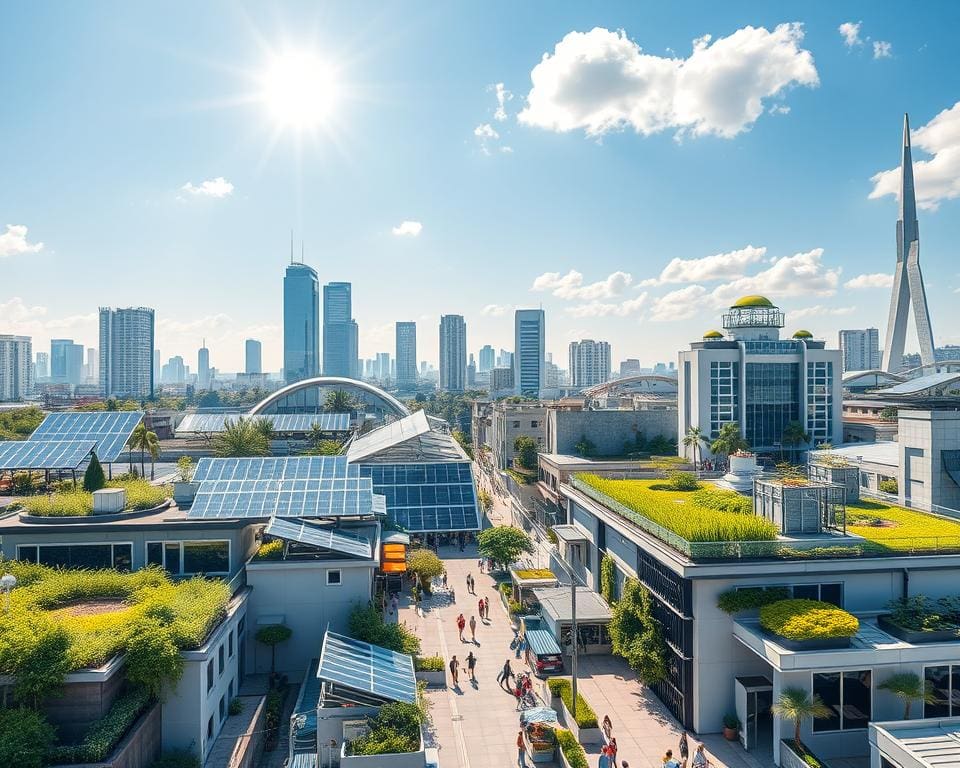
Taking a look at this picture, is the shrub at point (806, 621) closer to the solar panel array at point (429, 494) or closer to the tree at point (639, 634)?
the tree at point (639, 634)

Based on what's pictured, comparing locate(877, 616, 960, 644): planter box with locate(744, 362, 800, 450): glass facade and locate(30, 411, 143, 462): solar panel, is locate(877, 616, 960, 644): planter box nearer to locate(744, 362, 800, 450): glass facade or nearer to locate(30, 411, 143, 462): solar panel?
locate(30, 411, 143, 462): solar panel

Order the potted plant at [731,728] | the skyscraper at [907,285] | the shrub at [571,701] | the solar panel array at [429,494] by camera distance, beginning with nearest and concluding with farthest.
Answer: the potted plant at [731,728]
the shrub at [571,701]
the solar panel array at [429,494]
the skyscraper at [907,285]

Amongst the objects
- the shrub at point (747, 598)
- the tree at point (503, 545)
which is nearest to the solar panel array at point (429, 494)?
the tree at point (503, 545)

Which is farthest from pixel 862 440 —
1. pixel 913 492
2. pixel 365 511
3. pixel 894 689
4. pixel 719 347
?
pixel 365 511

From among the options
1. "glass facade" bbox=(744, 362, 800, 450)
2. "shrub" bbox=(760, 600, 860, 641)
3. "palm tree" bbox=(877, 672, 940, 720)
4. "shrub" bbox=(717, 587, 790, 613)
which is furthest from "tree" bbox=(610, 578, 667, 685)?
"glass facade" bbox=(744, 362, 800, 450)

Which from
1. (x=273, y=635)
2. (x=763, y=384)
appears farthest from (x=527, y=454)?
(x=273, y=635)

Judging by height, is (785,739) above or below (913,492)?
below

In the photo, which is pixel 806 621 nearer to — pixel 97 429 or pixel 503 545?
pixel 503 545

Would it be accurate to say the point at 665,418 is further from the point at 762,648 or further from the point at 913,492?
the point at 762,648
